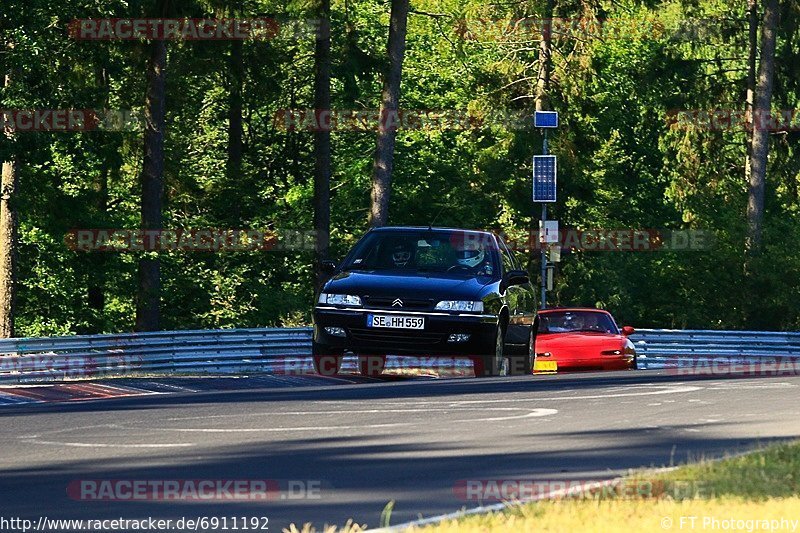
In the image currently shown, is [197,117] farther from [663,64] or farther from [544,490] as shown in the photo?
[544,490]

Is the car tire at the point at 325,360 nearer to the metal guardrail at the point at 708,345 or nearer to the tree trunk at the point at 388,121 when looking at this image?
the metal guardrail at the point at 708,345

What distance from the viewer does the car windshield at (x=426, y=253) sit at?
21.0 m

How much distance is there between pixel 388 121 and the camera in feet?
133

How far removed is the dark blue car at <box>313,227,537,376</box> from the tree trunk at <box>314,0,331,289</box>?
2135 centimetres

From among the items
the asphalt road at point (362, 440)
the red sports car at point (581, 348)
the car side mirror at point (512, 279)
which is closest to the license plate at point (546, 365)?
the red sports car at point (581, 348)

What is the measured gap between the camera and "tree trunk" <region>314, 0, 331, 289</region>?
4328cm

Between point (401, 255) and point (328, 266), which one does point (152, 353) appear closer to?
point (328, 266)

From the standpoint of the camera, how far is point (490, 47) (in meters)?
63.5

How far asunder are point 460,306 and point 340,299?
4.67 ft

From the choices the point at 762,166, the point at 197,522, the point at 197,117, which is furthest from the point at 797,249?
the point at 197,522

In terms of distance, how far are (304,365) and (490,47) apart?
37.3 meters

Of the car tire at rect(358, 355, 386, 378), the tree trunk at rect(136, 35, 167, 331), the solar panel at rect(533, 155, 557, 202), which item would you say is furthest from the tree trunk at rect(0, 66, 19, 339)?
the car tire at rect(358, 355, 386, 378)

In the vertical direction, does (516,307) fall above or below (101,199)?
below

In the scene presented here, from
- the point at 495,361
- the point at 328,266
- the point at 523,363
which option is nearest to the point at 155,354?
the point at 328,266
